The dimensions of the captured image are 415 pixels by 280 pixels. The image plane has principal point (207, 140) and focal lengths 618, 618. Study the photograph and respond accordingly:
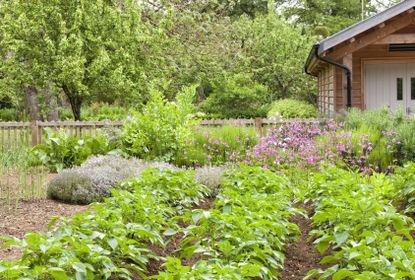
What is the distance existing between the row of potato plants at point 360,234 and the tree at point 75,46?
32.9 feet

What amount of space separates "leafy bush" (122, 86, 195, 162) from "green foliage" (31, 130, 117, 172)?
636mm

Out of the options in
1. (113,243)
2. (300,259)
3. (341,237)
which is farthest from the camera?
(300,259)

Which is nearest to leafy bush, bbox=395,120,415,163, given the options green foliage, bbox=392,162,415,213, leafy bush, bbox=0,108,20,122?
green foliage, bbox=392,162,415,213

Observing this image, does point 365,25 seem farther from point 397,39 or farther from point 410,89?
point 410,89

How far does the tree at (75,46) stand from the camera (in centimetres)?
1625

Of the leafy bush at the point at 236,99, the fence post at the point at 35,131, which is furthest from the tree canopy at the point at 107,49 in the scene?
the fence post at the point at 35,131

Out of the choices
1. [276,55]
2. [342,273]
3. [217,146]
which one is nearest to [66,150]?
[217,146]

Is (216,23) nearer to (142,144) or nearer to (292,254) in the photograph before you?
(142,144)

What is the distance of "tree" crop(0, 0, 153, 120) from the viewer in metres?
16.2

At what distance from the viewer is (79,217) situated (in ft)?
16.6

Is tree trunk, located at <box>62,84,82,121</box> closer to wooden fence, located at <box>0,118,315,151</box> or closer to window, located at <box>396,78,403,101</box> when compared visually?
wooden fence, located at <box>0,118,315,151</box>

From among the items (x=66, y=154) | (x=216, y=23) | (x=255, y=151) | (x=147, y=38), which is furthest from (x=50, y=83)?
(x=216, y=23)

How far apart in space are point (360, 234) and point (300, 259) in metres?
0.97

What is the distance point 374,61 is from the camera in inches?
661
